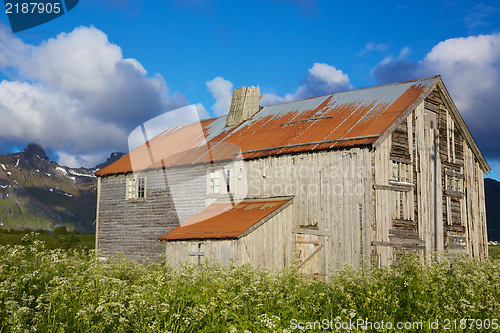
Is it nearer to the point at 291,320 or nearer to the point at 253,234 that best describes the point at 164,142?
the point at 253,234

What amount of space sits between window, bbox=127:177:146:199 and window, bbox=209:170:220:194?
4.76 meters

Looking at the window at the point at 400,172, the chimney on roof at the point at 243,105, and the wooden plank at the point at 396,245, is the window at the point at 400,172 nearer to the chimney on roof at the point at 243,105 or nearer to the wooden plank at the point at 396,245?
the wooden plank at the point at 396,245

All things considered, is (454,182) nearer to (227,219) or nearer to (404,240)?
(404,240)

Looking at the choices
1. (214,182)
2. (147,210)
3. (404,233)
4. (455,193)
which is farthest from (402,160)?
(147,210)

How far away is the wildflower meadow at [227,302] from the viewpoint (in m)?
6.67

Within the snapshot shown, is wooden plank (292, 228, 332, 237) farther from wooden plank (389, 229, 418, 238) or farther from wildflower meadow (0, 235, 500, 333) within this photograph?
wildflower meadow (0, 235, 500, 333)

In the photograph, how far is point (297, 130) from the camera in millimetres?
20578

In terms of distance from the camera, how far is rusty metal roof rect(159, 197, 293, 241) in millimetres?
16625

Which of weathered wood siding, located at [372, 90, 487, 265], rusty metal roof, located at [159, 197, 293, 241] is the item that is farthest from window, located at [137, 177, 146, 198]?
weathered wood siding, located at [372, 90, 487, 265]

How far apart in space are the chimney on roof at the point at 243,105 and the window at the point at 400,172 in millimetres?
10228

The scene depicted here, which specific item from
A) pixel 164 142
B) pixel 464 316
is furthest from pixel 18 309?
pixel 164 142

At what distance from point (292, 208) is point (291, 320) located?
11.4m

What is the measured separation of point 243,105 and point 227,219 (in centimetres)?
992

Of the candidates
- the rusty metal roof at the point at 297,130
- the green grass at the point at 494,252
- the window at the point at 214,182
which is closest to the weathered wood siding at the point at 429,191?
the rusty metal roof at the point at 297,130
